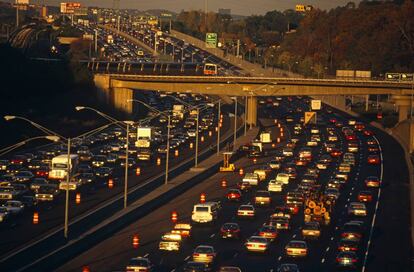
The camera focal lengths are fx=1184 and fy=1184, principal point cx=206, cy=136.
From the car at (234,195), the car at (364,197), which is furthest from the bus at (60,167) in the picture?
the car at (364,197)

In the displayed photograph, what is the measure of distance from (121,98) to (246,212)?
62.0 m

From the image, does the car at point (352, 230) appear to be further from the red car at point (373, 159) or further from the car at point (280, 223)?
the red car at point (373, 159)

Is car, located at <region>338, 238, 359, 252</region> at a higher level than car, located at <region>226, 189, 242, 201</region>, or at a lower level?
higher

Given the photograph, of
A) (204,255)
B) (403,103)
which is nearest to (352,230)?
(204,255)

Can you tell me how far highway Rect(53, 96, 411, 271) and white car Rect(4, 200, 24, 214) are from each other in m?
5.00

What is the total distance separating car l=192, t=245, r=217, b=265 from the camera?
42.3 m

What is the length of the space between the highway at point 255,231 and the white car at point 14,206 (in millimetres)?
4995

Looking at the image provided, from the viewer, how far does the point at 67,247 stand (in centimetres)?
4359

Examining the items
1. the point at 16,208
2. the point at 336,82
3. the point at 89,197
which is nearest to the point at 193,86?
the point at 336,82

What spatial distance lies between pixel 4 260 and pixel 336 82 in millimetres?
76509

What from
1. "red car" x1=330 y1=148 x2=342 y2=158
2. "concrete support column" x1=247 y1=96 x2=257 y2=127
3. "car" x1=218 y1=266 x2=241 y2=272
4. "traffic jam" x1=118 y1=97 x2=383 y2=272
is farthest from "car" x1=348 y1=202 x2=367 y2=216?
"concrete support column" x1=247 y1=96 x2=257 y2=127

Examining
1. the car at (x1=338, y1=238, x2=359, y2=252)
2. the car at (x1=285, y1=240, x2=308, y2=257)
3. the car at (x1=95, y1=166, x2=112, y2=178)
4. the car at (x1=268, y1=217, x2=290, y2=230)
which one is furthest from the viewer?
the car at (x1=95, y1=166, x2=112, y2=178)

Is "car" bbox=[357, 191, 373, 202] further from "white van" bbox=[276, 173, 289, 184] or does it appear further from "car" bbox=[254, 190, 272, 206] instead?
"white van" bbox=[276, 173, 289, 184]

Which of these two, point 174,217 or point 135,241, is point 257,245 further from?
point 174,217
